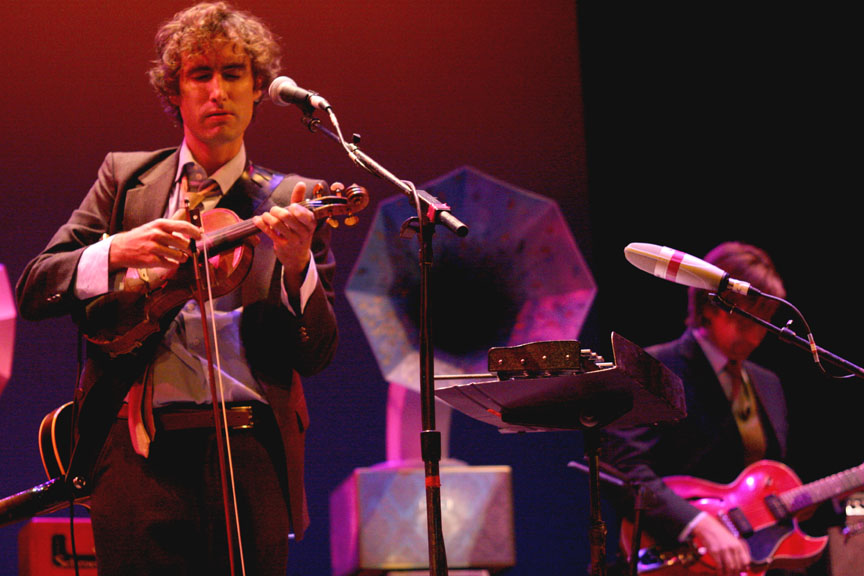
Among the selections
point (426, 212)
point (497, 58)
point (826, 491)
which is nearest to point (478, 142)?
point (497, 58)

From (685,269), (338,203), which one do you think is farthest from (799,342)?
(338,203)

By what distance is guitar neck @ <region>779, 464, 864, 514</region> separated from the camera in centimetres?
333

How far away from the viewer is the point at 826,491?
11.0ft

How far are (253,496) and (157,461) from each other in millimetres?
204

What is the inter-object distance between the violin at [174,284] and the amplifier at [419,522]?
116 cm

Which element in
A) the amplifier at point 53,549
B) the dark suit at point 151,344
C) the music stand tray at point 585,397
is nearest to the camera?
the music stand tray at point 585,397

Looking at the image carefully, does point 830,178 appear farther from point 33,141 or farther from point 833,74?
point 33,141

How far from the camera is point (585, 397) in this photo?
184cm

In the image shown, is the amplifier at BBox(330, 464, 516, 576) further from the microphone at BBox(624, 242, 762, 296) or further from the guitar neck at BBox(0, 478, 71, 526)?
the microphone at BBox(624, 242, 762, 296)

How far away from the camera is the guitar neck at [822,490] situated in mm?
3330

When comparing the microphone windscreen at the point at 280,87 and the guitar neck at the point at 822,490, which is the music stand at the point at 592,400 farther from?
the guitar neck at the point at 822,490

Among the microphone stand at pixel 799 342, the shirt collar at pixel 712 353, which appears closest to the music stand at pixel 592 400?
the microphone stand at pixel 799 342

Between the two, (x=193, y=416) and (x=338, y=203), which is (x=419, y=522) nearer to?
(x=193, y=416)

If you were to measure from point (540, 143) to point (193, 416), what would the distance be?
2.30m
